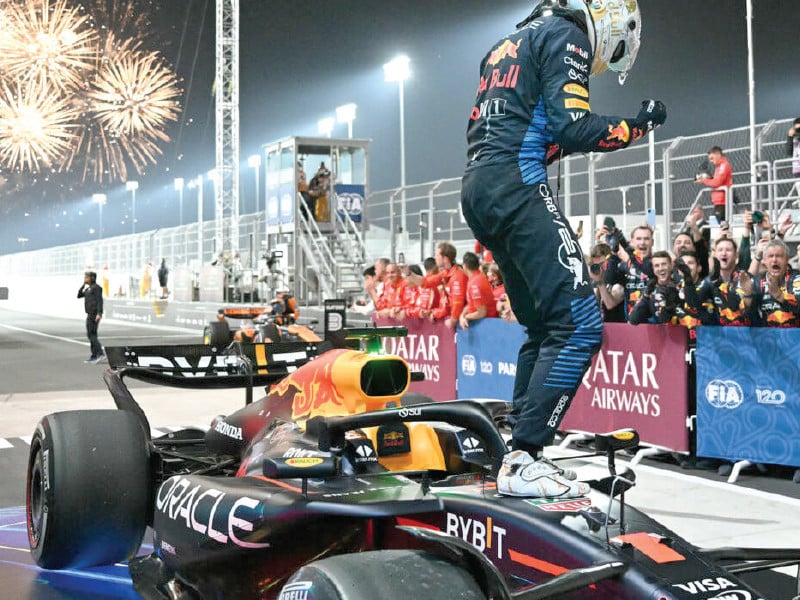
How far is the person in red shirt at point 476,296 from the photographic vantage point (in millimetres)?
10008

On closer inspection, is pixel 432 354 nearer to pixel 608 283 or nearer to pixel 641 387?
pixel 608 283

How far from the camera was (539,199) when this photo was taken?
3.34 m

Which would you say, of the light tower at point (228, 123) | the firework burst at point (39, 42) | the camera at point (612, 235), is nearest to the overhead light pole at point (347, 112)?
the light tower at point (228, 123)

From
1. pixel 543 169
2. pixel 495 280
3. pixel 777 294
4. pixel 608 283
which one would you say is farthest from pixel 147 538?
pixel 495 280

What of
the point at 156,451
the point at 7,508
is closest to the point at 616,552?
the point at 156,451

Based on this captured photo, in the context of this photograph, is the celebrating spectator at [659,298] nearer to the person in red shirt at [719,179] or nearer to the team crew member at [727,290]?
the team crew member at [727,290]

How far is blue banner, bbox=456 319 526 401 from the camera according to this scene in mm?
9492

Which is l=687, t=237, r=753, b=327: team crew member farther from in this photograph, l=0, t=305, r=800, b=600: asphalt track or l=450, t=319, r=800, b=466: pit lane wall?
l=0, t=305, r=800, b=600: asphalt track

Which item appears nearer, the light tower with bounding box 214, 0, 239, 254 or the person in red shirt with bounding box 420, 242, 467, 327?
the person in red shirt with bounding box 420, 242, 467, 327

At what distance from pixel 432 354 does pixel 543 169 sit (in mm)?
7542

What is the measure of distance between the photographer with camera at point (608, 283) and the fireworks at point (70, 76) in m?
23.5

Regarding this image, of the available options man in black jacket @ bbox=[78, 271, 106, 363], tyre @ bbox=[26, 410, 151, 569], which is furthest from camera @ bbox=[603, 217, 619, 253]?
man in black jacket @ bbox=[78, 271, 106, 363]

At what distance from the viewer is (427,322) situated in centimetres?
1097

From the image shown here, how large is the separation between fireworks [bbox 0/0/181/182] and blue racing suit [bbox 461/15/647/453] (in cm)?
2788
